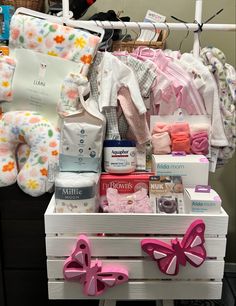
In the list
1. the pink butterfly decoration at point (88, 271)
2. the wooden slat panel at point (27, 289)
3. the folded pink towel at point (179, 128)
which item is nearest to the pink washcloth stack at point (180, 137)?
the folded pink towel at point (179, 128)

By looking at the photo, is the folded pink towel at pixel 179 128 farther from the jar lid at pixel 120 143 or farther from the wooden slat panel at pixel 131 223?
the wooden slat panel at pixel 131 223

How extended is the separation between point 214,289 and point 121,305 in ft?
1.83

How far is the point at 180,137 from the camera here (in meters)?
1.25

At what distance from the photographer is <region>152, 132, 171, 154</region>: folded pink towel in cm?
125

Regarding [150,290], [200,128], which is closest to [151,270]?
[150,290]

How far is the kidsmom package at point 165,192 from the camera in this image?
1.10m

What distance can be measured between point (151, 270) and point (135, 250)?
0.27ft

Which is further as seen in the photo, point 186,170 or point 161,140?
point 161,140

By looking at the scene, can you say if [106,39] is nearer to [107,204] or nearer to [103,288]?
[107,204]

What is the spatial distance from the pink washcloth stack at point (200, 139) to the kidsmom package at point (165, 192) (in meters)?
0.18

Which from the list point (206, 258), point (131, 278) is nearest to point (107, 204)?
point (131, 278)

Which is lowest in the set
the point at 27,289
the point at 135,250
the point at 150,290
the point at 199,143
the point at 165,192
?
the point at 27,289

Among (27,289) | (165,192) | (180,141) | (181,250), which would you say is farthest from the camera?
(27,289)

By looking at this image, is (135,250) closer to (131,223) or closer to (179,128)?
(131,223)
